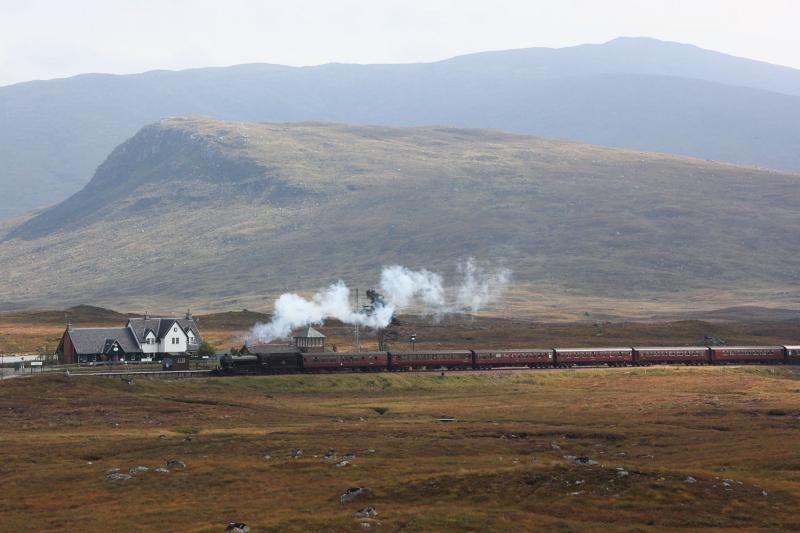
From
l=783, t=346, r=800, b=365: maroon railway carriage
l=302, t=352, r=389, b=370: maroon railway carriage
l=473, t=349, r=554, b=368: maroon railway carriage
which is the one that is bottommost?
l=783, t=346, r=800, b=365: maroon railway carriage

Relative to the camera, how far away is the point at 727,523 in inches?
1997

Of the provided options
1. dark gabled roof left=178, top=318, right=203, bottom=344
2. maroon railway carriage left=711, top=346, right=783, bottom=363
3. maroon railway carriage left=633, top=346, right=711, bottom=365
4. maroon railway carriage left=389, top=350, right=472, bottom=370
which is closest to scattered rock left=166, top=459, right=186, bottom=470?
maroon railway carriage left=389, top=350, right=472, bottom=370

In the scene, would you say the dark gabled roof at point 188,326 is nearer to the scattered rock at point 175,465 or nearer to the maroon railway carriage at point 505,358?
the maroon railway carriage at point 505,358

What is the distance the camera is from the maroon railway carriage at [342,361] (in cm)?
11625

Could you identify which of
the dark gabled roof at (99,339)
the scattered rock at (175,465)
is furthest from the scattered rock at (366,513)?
the dark gabled roof at (99,339)

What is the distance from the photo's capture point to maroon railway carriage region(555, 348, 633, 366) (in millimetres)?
130000

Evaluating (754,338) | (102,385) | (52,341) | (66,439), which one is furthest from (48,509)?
(754,338)

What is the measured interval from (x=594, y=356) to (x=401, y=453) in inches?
2604

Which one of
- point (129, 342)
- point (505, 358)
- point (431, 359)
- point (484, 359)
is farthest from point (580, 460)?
point (129, 342)

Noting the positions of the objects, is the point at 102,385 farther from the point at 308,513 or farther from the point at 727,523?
the point at 727,523

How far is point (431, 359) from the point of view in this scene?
122438mm

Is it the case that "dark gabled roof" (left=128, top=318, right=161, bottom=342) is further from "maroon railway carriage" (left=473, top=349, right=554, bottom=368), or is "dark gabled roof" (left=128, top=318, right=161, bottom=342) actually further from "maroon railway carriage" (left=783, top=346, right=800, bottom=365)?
"maroon railway carriage" (left=783, top=346, right=800, bottom=365)

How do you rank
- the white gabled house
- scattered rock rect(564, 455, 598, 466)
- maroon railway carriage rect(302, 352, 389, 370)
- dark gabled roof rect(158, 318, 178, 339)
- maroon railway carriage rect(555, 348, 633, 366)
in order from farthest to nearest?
dark gabled roof rect(158, 318, 178, 339), the white gabled house, maroon railway carriage rect(555, 348, 633, 366), maroon railway carriage rect(302, 352, 389, 370), scattered rock rect(564, 455, 598, 466)

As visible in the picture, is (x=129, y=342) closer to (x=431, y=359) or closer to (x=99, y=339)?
(x=99, y=339)
